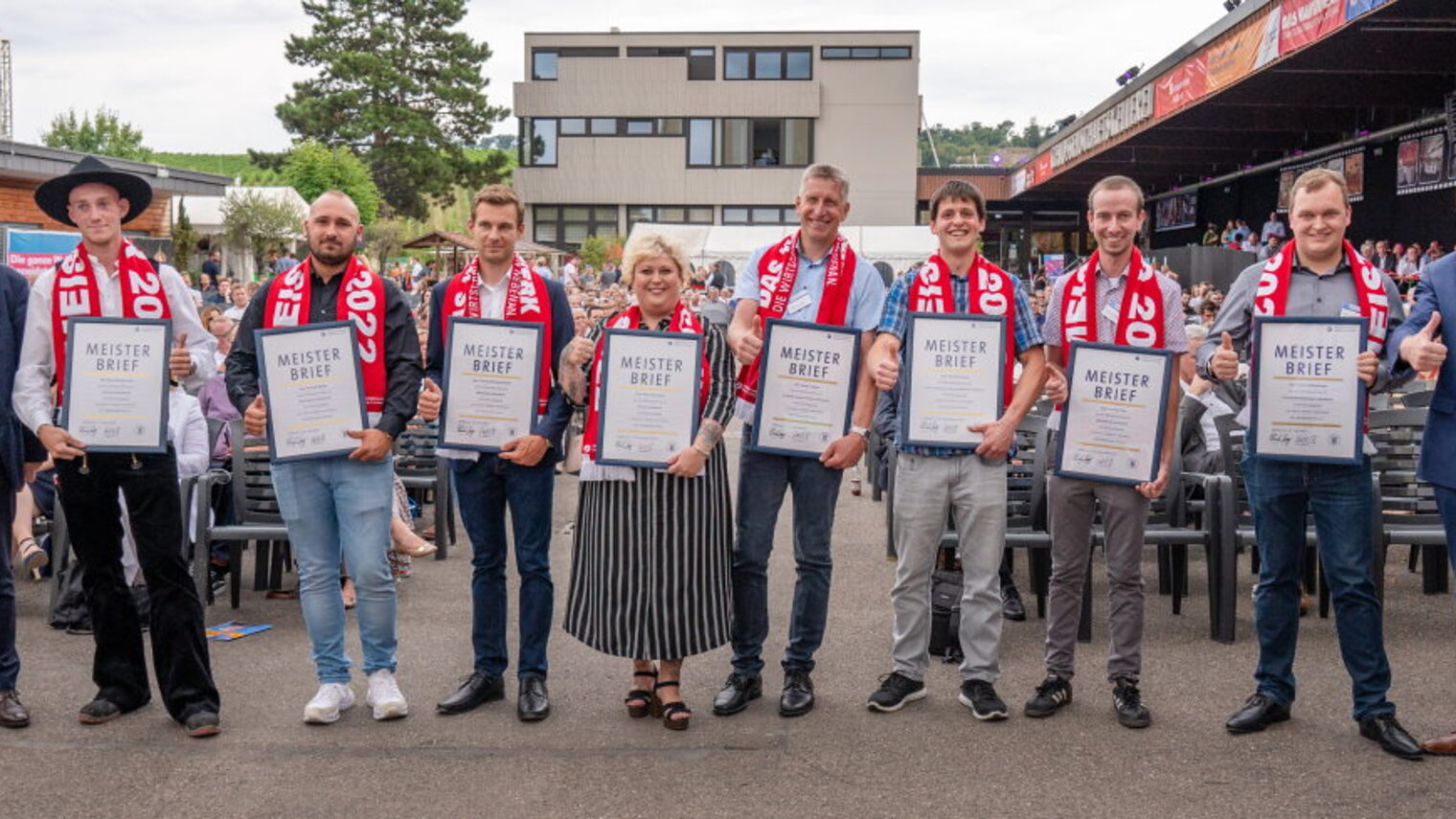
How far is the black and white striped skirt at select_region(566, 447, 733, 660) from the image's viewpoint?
5.48 metres

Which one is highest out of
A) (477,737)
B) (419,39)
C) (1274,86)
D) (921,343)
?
(419,39)

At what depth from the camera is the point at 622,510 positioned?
549cm

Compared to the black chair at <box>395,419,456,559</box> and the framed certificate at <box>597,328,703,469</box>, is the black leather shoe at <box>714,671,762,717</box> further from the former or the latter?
the black chair at <box>395,419,456,559</box>

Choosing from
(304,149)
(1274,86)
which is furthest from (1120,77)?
(304,149)

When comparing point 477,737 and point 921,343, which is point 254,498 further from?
point 921,343

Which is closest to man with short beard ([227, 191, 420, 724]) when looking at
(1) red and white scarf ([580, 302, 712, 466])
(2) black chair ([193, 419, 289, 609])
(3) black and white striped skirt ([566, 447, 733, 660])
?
(1) red and white scarf ([580, 302, 712, 466])

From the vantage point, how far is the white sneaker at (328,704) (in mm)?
5496

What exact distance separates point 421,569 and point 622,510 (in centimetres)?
358

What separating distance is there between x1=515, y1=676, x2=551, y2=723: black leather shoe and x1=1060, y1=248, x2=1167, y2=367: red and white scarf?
96.9 inches

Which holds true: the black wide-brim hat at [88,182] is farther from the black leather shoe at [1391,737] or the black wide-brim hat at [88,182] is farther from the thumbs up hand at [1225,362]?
the black leather shoe at [1391,737]

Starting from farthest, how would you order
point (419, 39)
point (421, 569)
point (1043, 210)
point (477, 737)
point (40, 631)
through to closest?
point (419, 39)
point (1043, 210)
point (421, 569)
point (40, 631)
point (477, 737)

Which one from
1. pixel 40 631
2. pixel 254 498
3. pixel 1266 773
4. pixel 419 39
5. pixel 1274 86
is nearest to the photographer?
pixel 1266 773

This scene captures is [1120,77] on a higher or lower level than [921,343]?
higher

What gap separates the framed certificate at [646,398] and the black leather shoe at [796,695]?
107cm
